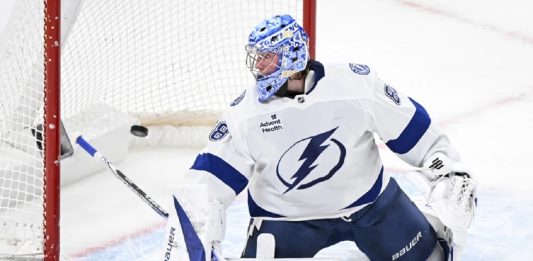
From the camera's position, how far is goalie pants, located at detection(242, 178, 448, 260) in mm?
3656

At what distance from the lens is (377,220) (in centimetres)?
367

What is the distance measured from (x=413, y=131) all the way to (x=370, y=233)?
0.30 m

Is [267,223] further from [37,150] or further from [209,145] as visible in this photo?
[37,150]

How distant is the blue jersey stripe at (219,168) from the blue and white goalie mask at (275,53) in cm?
20

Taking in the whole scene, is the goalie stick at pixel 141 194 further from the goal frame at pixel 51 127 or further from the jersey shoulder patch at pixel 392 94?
the jersey shoulder patch at pixel 392 94

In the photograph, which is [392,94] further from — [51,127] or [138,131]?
[138,131]

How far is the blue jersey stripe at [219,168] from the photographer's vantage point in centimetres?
353

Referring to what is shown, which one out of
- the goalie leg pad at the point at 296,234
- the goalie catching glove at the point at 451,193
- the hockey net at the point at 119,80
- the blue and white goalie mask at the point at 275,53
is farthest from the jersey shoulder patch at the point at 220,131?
the hockey net at the point at 119,80

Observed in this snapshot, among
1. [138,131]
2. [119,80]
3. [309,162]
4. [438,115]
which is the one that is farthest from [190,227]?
[438,115]

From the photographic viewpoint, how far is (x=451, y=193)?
343cm

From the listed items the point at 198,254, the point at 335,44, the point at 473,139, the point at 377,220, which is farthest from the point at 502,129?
the point at 198,254

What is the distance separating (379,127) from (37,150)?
1225 millimetres

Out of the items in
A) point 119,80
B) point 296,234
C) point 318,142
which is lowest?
point 119,80

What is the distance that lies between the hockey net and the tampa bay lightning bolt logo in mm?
878
